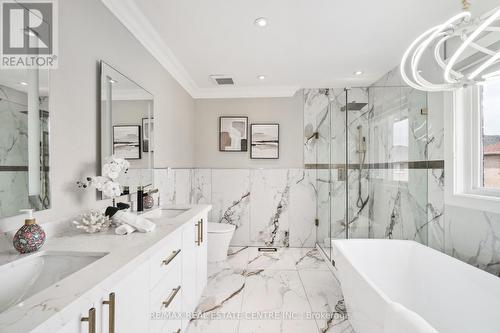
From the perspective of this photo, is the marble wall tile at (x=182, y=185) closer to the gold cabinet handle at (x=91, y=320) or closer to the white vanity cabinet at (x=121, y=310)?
the white vanity cabinet at (x=121, y=310)

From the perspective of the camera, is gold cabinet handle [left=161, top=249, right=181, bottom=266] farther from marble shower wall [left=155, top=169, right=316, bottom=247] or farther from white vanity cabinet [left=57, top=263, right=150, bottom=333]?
marble shower wall [left=155, top=169, right=316, bottom=247]

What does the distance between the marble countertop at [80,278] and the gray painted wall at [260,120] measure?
2.42 m

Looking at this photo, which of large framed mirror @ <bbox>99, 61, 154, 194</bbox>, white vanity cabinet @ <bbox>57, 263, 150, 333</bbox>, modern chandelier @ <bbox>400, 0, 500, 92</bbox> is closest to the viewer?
white vanity cabinet @ <bbox>57, 263, 150, 333</bbox>

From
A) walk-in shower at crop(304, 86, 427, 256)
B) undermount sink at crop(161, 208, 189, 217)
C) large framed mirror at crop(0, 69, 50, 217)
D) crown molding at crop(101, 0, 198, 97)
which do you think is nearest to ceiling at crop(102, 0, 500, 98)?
crown molding at crop(101, 0, 198, 97)

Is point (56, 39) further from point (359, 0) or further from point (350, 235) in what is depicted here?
point (350, 235)

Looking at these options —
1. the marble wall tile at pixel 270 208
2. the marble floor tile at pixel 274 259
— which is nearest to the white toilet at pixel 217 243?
the marble floor tile at pixel 274 259

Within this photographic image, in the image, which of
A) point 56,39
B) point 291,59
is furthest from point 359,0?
point 56,39

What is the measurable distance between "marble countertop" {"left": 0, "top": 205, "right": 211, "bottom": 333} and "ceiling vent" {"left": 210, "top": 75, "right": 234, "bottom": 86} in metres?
2.36

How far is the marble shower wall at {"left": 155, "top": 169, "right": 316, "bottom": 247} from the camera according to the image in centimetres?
368

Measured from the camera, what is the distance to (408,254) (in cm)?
199

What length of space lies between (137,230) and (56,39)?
3.52 ft

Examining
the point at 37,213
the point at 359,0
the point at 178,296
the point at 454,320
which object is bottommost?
the point at 454,320

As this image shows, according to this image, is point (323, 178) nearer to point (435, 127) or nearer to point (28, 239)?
point (435, 127)

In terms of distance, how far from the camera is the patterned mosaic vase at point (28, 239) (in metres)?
0.95
